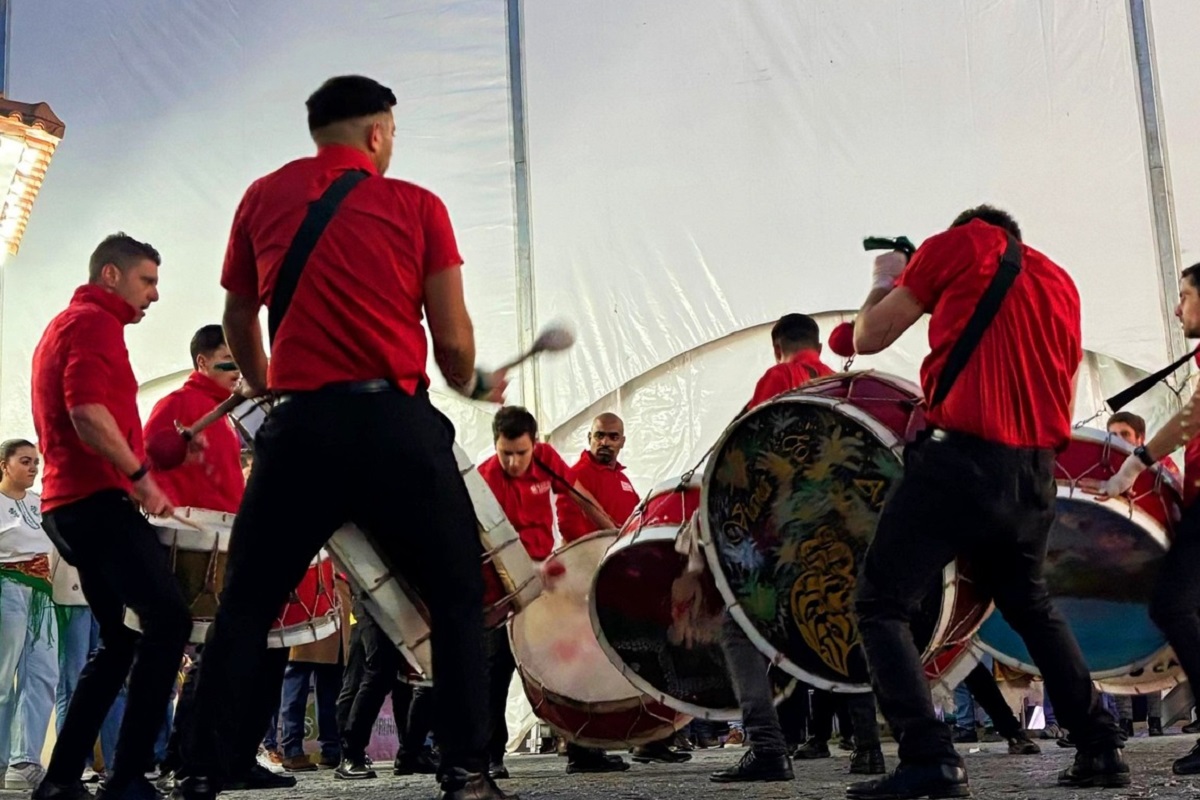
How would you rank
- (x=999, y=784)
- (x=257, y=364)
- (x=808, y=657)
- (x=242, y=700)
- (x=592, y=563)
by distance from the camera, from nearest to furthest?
(x=242, y=700) < (x=257, y=364) < (x=999, y=784) < (x=808, y=657) < (x=592, y=563)

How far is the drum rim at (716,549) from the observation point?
13.3 feet

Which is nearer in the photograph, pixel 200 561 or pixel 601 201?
pixel 200 561

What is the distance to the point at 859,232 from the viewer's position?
9906 mm

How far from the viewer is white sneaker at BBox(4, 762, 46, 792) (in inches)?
265

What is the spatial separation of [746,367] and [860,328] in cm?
617

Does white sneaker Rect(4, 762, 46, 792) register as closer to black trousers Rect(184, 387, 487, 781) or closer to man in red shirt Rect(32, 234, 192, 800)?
man in red shirt Rect(32, 234, 192, 800)

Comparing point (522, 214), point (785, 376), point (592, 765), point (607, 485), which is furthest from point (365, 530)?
point (522, 214)

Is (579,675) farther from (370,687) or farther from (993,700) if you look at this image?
(993,700)

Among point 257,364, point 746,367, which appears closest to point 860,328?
point 257,364

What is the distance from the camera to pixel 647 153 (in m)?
10.3

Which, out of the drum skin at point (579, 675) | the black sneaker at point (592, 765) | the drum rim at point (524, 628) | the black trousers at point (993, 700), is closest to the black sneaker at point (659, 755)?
the black sneaker at point (592, 765)

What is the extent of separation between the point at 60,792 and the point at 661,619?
2173 mm

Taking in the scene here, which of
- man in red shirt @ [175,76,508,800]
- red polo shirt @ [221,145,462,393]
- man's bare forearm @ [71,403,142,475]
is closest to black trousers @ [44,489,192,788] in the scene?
man's bare forearm @ [71,403,142,475]

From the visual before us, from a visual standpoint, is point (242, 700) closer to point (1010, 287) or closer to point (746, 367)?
point (1010, 287)
